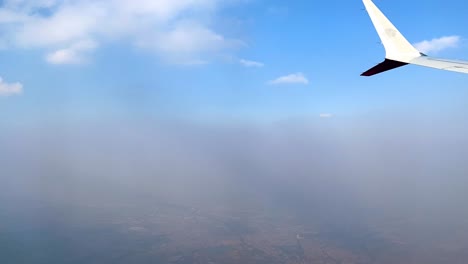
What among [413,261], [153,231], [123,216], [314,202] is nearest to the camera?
[413,261]

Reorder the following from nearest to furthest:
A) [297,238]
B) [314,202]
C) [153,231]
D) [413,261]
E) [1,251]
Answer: [413,261], [1,251], [297,238], [153,231], [314,202]

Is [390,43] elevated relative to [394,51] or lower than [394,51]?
elevated

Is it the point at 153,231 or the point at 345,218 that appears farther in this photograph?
the point at 345,218

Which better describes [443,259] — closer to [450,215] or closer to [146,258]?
[450,215]

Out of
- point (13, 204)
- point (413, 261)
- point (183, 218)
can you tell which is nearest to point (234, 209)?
point (183, 218)
